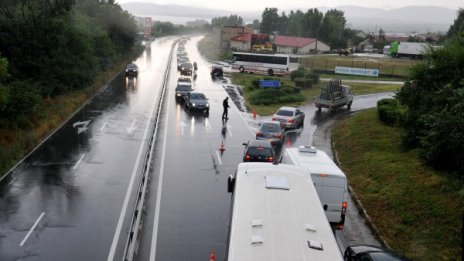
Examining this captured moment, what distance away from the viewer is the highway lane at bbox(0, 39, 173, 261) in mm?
14180

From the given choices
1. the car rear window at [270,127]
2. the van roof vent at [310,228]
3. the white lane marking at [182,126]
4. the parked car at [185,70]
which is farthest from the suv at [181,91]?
the van roof vent at [310,228]

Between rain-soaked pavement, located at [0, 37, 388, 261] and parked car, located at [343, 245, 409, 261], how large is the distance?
12.7ft

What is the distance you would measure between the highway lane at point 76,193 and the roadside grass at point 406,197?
9474mm

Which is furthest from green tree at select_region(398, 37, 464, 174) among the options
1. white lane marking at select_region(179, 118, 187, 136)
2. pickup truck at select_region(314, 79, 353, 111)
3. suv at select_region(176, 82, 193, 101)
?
suv at select_region(176, 82, 193, 101)

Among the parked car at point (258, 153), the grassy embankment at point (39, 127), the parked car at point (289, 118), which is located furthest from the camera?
the parked car at point (289, 118)

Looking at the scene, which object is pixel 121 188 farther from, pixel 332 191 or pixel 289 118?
pixel 289 118

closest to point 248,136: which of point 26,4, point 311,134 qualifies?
point 311,134

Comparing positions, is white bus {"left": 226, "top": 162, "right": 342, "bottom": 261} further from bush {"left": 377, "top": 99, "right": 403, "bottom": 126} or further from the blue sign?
the blue sign

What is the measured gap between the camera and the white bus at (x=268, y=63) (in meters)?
66.6

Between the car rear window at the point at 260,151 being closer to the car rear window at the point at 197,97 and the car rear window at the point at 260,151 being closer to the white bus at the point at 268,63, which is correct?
the car rear window at the point at 197,97

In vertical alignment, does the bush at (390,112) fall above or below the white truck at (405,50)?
below

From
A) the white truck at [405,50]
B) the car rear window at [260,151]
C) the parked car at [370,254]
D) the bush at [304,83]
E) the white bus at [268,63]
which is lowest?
the parked car at [370,254]

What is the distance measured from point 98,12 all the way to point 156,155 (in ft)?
175

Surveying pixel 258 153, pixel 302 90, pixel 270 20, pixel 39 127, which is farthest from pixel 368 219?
pixel 270 20
